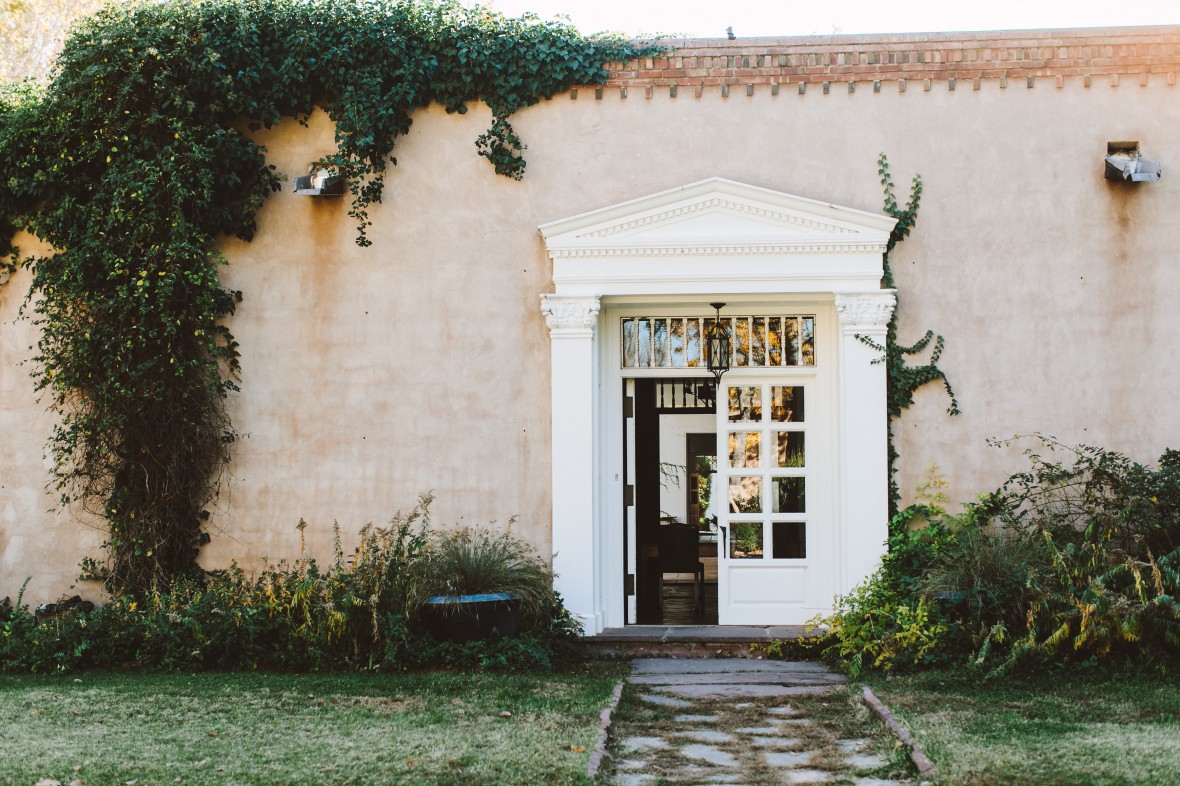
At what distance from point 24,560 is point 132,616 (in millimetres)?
1720

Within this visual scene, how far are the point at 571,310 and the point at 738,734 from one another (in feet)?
12.4

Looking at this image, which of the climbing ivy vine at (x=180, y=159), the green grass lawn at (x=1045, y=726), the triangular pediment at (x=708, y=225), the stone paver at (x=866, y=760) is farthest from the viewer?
the climbing ivy vine at (x=180, y=159)

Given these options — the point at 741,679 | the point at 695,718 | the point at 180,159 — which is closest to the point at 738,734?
the point at 695,718

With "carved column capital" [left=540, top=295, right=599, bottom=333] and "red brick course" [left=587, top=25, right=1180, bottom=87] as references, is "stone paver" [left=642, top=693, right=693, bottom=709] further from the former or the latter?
"red brick course" [left=587, top=25, right=1180, bottom=87]

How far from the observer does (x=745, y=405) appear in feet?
30.7

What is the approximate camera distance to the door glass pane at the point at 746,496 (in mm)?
9305

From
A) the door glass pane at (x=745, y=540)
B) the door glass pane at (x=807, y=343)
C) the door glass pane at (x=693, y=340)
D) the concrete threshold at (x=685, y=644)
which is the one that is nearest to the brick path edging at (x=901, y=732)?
the concrete threshold at (x=685, y=644)

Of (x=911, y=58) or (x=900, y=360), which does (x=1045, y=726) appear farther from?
(x=911, y=58)

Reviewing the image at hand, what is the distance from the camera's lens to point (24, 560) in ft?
30.8

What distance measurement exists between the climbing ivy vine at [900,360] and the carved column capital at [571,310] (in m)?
2.13

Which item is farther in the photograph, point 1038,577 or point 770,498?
point 770,498

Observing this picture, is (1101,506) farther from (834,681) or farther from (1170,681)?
(834,681)

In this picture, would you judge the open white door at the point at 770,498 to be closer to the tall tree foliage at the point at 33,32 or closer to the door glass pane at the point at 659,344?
the door glass pane at the point at 659,344

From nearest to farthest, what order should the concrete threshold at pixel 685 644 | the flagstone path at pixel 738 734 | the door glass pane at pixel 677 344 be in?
1. the flagstone path at pixel 738 734
2. the concrete threshold at pixel 685 644
3. the door glass pane at pixel 677 344
